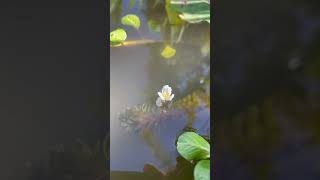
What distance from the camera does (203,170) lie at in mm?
2141

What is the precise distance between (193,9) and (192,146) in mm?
631

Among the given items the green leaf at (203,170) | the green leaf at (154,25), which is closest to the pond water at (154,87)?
the green leaf at (154,25)

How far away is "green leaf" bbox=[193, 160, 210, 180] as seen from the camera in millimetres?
2135

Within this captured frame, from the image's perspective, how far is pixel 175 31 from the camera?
218 centimetres

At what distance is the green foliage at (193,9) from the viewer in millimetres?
2143

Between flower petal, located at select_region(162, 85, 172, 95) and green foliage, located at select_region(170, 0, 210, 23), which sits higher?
green foliage, located at select_region(170, 0, 210, 23)

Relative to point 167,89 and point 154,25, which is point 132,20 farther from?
point 167,89

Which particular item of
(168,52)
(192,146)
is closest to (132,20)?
(168,52)
